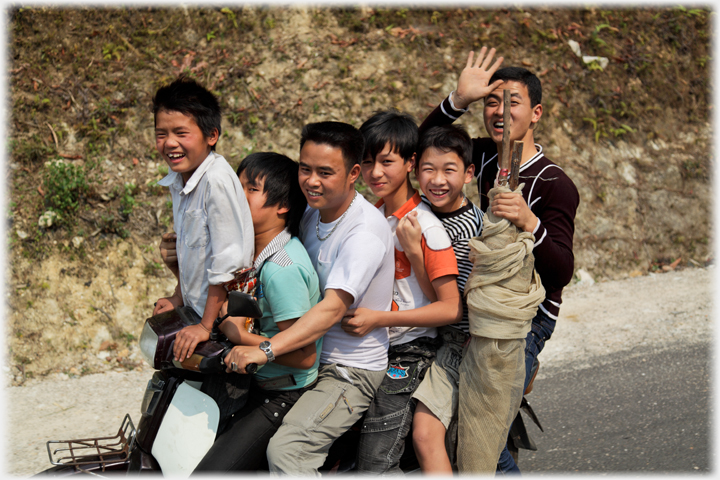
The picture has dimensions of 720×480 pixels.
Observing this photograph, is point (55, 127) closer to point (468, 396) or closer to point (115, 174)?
point (115, 174)

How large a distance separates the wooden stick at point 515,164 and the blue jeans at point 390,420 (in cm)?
85

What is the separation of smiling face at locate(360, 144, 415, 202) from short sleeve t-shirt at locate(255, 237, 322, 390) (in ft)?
1.69

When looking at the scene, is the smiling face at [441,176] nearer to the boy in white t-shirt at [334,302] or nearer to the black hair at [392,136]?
the black hair at [392,136]

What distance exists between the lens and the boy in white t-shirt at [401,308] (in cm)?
237

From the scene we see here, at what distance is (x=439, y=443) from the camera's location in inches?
94.0

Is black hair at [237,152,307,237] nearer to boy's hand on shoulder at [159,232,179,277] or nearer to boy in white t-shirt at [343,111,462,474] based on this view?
boy in white t-shirt at [343,111,462,474]

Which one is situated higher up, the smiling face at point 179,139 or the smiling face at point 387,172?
the smiling face at point 179,139

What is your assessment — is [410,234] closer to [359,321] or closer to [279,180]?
[359,321]

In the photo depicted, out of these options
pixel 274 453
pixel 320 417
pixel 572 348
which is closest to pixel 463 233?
pixel 320 417

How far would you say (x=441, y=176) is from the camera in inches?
101

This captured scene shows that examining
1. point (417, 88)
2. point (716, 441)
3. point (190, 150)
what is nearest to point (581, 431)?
point (716, 441)

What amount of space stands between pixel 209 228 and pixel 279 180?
350 mm

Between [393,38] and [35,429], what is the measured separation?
6063 mm

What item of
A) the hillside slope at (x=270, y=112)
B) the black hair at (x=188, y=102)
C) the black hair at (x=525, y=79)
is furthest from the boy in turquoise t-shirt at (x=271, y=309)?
the hillside slope at (x=270, y=112)
